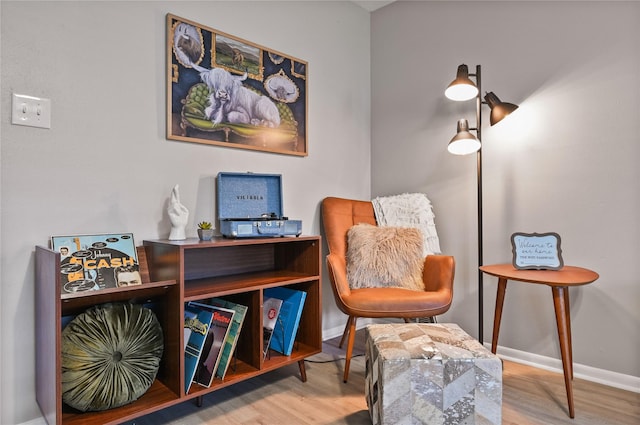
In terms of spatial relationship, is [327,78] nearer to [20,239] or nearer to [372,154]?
[372,154]

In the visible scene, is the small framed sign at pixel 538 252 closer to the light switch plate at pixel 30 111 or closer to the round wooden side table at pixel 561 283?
the round wooden side table at pixel 561 283

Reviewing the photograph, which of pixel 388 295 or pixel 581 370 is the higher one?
pixel 388 295

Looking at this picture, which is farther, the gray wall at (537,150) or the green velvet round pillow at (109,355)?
the gray wall at (537,150)

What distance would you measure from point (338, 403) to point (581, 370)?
1278mm

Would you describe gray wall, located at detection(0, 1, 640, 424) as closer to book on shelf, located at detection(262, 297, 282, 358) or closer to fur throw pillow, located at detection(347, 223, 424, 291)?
fur throw pillow, located at detection(347, 223, 424, 291)

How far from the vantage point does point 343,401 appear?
1.72 metres

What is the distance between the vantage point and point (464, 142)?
205cm

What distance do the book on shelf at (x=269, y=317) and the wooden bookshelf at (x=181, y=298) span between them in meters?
0.08

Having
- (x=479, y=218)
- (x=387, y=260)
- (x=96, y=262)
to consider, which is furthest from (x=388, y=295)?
(x=96, y=262)

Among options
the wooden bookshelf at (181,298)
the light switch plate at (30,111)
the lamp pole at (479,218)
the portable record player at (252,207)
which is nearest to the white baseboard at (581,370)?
the lamp pole at (479,218)

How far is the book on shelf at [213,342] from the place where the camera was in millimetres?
1602

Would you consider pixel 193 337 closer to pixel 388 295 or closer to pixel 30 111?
pixel 388 295

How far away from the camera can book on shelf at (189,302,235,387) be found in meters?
1.60

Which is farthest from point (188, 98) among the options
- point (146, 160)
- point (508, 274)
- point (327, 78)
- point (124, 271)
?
point (508, 274)
